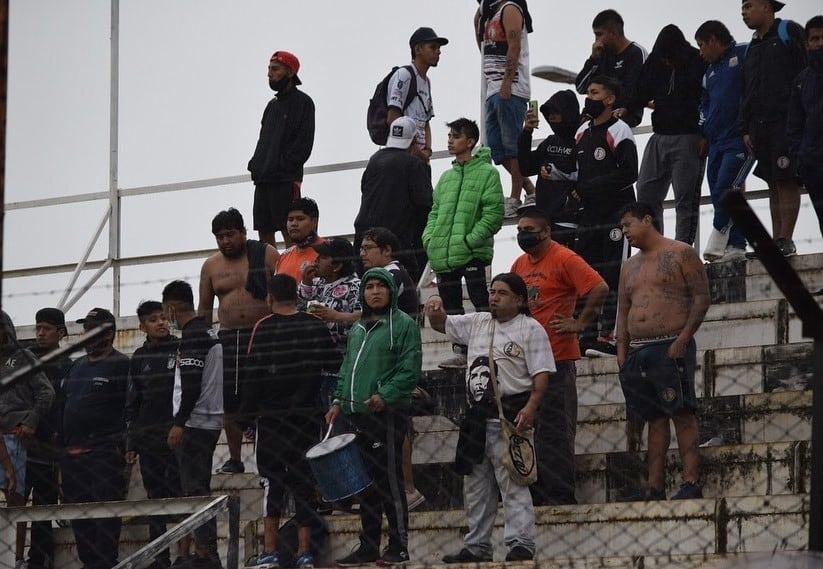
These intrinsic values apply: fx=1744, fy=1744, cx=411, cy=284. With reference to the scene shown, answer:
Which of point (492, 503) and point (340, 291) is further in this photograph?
point (340, 291)

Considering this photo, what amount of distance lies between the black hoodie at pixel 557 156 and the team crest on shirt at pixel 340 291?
169 cm

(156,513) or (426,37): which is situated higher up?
(426,37)

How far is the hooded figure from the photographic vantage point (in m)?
10.9

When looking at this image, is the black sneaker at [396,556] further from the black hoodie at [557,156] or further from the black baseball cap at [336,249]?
the black hoodie at [557,156]

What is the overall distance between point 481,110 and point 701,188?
88.8 inches

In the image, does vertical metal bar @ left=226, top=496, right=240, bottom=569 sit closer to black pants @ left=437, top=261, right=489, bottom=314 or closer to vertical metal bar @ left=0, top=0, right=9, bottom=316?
vertical metal bar @ left=0, top=0, right=9, bottom=316

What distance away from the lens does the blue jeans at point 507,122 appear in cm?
1241

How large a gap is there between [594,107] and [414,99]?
2.06 metres

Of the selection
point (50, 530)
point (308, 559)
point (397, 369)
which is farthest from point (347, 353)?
point (50, 530)

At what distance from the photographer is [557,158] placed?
1111 centimetres

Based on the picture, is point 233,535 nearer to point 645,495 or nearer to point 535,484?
point 535,484

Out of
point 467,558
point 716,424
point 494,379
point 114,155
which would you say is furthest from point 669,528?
point 114,155

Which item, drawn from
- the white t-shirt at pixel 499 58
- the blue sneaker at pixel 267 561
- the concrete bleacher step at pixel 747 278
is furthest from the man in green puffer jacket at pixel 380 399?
the white t-shirt at pixel 499 58

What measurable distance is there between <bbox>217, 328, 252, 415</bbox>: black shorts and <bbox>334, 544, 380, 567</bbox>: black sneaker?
4.14ft
